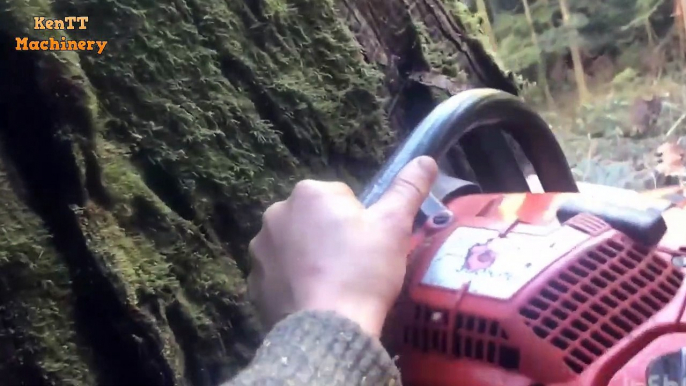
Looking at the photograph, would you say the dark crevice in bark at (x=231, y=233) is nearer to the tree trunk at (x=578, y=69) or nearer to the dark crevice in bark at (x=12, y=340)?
the dark crevice in bark at (x=12, y=340)

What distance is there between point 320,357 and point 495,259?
0.19m

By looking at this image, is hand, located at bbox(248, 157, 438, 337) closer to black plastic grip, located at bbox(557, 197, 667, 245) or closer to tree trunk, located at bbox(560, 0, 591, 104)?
black plastic grip, located at bbox(557, 197, 667, 245)

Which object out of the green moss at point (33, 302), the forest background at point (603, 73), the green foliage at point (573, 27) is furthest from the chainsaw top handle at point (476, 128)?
the green foliage at point (573, 27)

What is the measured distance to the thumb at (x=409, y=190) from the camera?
67cm

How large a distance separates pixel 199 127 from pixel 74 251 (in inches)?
8.6

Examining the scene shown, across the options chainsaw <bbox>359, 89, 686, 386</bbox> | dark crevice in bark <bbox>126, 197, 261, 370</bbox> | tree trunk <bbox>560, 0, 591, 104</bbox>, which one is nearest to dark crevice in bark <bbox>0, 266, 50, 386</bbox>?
dark crevice in bark <bbox>126, 197, 261, 370</bbox>

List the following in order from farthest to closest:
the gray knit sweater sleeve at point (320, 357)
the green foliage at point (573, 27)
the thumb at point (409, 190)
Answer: the green foliage at point (573, 27), the thumb at point (409, 190), the gray knit sweater sleeve at point (320, 357)

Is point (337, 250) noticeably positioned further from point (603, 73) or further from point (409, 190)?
point (603, 73)

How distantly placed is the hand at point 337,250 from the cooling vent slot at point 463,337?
0.05 meters

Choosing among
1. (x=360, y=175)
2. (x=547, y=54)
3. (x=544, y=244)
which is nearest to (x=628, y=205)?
(x=544, y=244)

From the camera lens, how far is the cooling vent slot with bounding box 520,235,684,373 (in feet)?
1.92

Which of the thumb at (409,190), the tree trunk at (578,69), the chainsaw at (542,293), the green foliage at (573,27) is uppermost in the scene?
the thumb at (409,190)

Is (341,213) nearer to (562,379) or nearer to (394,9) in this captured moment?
(562,379)

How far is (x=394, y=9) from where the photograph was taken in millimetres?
1120
